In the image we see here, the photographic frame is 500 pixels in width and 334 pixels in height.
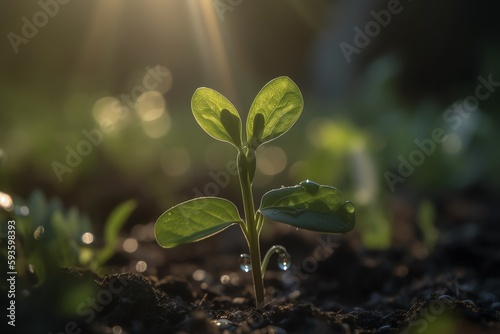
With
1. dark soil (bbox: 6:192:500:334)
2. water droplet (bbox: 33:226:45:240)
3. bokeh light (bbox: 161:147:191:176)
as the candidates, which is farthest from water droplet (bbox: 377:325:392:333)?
bokeh light (bbox: 161:147:191:176)

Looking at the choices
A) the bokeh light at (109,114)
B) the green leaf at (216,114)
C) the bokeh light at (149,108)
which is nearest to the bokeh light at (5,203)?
the green leaf at (216,114)

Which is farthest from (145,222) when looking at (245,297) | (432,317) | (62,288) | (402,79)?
(402,79)

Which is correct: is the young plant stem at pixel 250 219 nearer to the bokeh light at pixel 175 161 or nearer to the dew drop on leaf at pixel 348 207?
the dew drop on leaf at pixel 348 207

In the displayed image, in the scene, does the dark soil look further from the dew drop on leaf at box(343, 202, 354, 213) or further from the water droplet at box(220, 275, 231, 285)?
the dew drop on leaf at box(343, 202, 354, 213)

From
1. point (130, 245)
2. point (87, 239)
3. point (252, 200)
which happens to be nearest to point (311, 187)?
point (252, 200)

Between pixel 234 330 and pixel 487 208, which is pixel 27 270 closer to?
pixel 234 330

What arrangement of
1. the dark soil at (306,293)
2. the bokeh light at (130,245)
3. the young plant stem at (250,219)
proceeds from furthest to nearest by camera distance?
the bokeh light at (130,245)
the young plant stem at (250,219)
the dark soil at (306,293)
